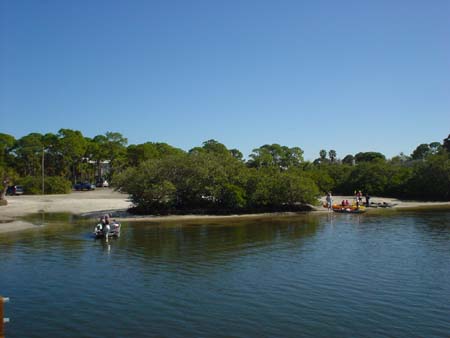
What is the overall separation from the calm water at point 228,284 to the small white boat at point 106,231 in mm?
631

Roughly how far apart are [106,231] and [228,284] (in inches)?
551

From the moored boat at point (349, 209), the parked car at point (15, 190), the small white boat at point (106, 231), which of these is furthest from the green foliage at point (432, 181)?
the parked car at point (15, 190)

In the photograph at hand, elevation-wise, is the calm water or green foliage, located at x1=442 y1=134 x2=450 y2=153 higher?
green foliage, located at x1=442 y1=134 x2=450 y2=153

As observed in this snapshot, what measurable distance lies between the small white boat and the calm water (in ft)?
2.07

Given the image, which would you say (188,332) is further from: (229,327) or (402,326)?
(402,326)

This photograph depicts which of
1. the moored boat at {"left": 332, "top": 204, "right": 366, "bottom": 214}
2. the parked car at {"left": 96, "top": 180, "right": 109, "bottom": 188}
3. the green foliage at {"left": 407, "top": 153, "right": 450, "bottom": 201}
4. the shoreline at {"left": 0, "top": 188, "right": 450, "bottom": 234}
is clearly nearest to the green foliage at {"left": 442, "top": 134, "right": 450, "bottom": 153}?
the green foliage at {"left": 407, "top": 153, "right": 450, "bottom": 201}

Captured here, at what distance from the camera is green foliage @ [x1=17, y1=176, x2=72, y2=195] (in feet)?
242

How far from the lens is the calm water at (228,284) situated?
13438mm

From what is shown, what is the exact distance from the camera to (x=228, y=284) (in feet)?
59.5

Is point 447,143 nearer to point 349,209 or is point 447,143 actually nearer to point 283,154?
point 283,154

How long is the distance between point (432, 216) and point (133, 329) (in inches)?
1562

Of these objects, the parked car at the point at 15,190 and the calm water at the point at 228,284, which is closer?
the calm water at the point at 228,284

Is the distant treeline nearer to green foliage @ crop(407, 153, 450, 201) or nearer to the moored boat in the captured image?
green foliage @ crop(407, 153, 450, 201)

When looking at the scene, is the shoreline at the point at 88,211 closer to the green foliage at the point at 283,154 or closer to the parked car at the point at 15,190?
the parked car at the point at 15,190
